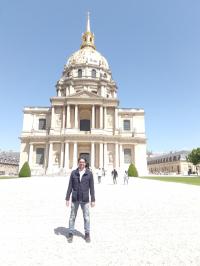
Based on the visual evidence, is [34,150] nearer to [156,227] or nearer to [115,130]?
[115,130]

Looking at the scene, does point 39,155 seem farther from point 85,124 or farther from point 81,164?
point 81,164

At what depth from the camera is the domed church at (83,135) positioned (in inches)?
1806

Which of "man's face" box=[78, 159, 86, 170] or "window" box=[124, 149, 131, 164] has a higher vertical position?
"window" box=[124, 149, 131, 164]

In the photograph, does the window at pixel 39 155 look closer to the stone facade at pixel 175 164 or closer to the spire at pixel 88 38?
the spire at pixel 88 38

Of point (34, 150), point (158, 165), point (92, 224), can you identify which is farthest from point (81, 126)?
point (158, 165)

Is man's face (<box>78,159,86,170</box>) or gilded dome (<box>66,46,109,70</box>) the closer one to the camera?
man's face (<box>78,159,86,170</box>)

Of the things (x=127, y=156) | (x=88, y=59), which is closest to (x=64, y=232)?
(x=127, y=156)

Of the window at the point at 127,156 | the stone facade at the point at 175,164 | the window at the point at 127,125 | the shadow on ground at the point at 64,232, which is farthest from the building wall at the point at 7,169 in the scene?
the shadow on ground at the point at 64,232

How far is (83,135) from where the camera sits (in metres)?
45.8

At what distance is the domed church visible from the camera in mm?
45875

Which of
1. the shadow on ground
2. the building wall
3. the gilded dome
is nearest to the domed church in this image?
the gilded dome

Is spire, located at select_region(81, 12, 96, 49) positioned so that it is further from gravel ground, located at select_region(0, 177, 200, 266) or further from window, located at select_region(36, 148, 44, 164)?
gravel ground, located at select_region(0, 177, 200, 266)

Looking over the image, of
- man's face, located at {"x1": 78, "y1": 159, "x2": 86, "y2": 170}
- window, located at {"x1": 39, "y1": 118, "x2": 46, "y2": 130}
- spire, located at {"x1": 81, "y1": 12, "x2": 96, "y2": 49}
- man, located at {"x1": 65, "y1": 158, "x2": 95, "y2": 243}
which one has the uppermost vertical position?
spire, located at {"x1": 81, "y1": 12, "x2": 96, "y2": 49}

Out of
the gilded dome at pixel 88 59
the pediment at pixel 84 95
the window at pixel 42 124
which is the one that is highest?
the gilded dome at pixel 88 59
